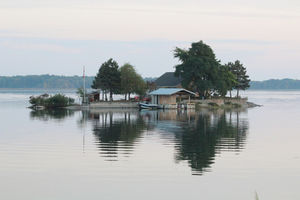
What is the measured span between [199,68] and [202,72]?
1.01m

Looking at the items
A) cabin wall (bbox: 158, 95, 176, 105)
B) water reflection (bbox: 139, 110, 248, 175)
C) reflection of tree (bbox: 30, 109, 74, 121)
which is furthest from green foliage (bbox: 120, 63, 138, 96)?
water reflection (bbox: 139, 110, 248, 175)

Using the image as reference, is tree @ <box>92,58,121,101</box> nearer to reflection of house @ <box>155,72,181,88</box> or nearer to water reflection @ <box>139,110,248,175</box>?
reflection of house @ <box>155,72,181,88</box>

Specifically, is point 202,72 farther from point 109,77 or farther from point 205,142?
point 205,142

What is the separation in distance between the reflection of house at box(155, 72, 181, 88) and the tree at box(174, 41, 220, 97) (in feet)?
18.1

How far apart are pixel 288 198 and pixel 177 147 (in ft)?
46.1

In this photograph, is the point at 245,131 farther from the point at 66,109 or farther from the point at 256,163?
the point at 66,109

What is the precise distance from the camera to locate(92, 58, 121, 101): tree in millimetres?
93750

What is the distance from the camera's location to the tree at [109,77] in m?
93.8

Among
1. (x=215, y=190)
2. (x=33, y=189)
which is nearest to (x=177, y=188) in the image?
(x=215, y=190)

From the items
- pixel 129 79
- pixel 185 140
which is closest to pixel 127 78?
pixel 129 79

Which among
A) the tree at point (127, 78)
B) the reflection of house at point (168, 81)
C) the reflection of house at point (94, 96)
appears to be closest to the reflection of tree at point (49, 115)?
the reflection of house at point (94, 96)

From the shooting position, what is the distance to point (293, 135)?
139ft

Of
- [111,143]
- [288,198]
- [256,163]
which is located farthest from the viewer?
[111,143]

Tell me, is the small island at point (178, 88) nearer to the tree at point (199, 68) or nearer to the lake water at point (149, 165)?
the tree at point (199, 68)
